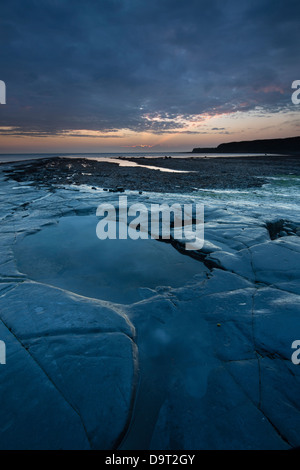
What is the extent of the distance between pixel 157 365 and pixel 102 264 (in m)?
2.02

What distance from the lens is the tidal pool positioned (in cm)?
295

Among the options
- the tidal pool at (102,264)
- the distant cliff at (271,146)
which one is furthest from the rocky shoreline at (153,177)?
the distant cliff at (271,146)

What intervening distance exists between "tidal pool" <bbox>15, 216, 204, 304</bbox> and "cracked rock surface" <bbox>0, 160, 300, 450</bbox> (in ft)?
0.52

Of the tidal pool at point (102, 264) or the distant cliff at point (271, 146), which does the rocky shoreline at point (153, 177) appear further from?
the distant cliff at point (271, 146)

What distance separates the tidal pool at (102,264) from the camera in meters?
2.95

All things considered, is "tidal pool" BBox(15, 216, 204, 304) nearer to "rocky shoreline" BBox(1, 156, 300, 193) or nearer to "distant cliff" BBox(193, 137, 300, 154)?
"rocky shoreline" BBox(1, 156, 300, 193)

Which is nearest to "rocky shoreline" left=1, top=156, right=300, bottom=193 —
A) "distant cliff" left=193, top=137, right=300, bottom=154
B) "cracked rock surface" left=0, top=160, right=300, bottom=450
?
"cracked rock surface" left=0, top=160, right=300, bottom=450

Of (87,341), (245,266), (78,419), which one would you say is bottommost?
(78,419)

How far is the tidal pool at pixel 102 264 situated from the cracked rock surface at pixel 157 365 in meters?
0.16

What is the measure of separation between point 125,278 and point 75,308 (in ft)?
3.01

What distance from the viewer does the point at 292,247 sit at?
3783mm

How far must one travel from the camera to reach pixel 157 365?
1841 mm
